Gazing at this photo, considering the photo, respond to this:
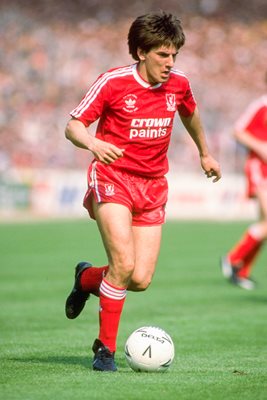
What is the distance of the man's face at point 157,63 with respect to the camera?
19.0 ft

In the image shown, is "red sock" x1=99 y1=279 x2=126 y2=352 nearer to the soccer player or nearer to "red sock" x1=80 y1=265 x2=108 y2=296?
the soccer player

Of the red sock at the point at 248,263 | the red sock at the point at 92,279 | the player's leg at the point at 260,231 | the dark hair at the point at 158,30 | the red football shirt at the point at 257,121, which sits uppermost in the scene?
the dark hair at the point at 158,30

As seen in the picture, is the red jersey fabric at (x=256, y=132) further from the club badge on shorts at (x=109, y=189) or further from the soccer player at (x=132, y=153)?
the club badge on shorts at (x=109, y=189)

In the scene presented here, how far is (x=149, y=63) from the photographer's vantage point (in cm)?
588

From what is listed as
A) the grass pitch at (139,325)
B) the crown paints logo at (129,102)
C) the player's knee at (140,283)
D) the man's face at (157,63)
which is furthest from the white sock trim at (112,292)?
the man's face at (157,63)

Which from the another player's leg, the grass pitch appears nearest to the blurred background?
the grass pitch

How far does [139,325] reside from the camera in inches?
333

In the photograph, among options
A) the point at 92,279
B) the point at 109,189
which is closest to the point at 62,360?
the point at 92,279

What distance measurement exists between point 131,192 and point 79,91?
73.1 ft

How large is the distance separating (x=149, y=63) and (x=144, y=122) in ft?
1.19

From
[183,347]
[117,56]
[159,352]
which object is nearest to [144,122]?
[159,352]

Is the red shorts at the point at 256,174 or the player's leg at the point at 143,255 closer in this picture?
the player's leg at the point at 143,255

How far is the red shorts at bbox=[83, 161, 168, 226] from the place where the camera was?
5.91 metres

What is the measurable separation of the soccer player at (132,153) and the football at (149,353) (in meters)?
0.15
